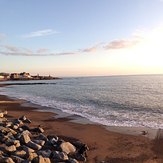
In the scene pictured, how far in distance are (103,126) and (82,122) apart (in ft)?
8.13

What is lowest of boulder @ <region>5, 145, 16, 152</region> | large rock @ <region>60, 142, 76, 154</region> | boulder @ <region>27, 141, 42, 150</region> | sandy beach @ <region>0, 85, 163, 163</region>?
sandy beach @ <region>0, 85, 163, 163</region>

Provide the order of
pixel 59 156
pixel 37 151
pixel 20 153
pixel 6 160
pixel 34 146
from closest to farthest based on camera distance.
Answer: pixel 6 160, pixel 20 153, pixel 59 156, pixel 37 151, pixel 34 146

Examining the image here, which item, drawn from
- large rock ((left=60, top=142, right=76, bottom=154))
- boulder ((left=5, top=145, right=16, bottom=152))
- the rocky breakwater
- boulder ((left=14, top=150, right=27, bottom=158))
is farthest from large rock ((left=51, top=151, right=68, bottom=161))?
boulder ((left=5, top=145, right=16, bottom=152))

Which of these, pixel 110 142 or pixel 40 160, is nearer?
pixel 40 160

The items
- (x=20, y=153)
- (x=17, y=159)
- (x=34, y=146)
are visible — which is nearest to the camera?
(x=17, y=159)

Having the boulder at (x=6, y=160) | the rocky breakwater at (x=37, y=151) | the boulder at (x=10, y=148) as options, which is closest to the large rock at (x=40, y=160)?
the rocky breakwater at (x=37, y=151)

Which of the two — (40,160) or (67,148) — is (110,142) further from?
(40,160)

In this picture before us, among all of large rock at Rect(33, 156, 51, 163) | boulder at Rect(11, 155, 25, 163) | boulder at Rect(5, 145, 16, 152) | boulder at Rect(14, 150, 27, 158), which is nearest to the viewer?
boulder at Rect(11, 155, 25, 163)

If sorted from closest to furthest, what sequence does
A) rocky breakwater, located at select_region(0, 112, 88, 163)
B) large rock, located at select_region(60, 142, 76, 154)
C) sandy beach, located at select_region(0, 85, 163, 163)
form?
rocky breakwater, located at select_region(0, 112, 88, 163) < large rock, located at select_region(60, 142, 76, 154) < sandy beach, located at select_region(0, 85, 163, 163)

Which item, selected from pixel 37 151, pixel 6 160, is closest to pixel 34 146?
pixel 37 151

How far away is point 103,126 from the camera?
60.8 feet

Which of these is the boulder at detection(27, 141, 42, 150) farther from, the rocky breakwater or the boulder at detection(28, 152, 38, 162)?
the boulder at detection(28, 152, 38, 162)

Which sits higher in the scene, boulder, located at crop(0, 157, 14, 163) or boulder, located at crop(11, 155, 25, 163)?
boulder, located at crop(0, 157, 14, 163)

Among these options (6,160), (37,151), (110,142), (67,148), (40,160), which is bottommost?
(110,142)
